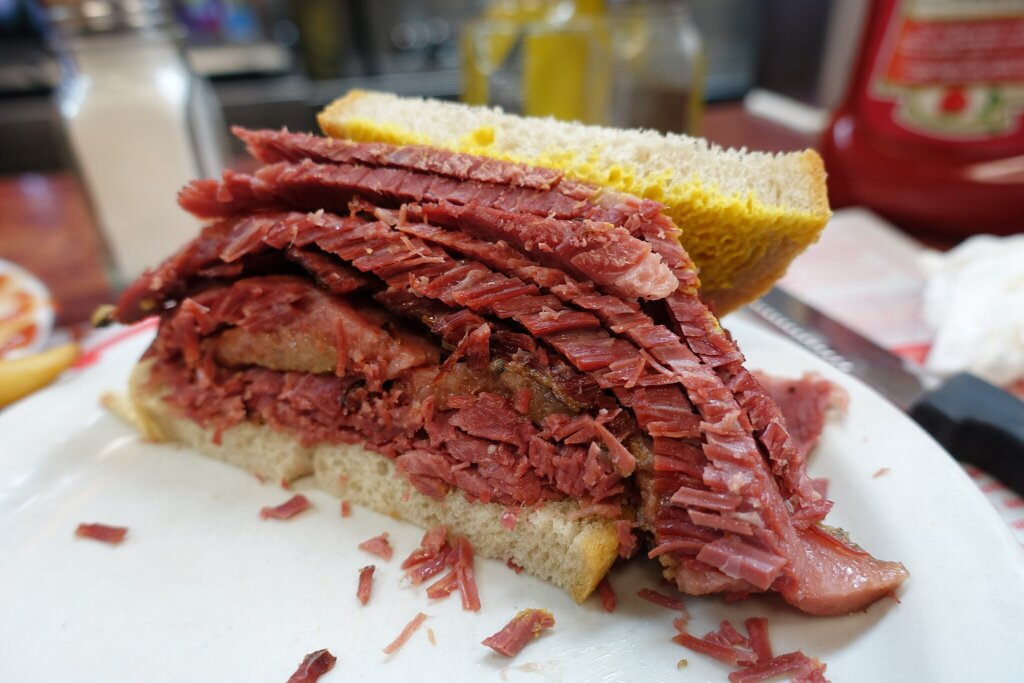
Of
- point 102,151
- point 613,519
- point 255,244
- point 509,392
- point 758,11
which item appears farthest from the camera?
point 758,11

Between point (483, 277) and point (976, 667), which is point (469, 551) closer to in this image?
point (483, 277)

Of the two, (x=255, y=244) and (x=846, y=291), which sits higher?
(x=255, y=244)

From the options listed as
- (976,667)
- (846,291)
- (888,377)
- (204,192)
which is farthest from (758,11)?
(976,667)

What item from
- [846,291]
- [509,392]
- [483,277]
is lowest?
[846,291]

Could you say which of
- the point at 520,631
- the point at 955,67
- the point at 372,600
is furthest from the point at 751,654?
the point at 955,67

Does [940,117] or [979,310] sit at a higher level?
[940,117]

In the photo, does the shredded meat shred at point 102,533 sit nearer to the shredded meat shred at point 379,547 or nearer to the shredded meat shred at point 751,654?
the shredded meat shred at point 379,547

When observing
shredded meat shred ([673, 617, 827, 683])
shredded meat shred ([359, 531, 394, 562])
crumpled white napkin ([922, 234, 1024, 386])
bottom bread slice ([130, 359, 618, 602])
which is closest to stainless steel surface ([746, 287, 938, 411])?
crumpled white napkin ([922, 234, 1024, 386])

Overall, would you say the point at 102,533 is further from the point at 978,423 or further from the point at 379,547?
the point at 978,423
